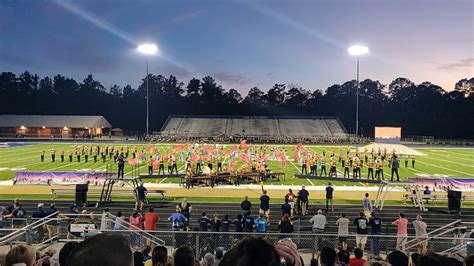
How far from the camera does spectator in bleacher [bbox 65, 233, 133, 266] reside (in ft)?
5.17

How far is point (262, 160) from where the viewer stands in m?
29.9

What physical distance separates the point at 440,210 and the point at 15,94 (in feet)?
360

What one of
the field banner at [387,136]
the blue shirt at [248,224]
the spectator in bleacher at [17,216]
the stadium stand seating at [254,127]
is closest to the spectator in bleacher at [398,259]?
the blue shirt at [248,224]

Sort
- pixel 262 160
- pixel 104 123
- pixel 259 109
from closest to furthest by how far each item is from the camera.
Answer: pixel 262 160 < pixel 104 123 < pixel 259 109

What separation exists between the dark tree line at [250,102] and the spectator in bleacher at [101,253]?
95575mm

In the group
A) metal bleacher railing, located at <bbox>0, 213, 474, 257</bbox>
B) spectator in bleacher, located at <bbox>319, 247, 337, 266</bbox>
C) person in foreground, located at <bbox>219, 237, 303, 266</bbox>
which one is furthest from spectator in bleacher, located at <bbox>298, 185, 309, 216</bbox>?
person in foreground, located at <bbox>219, 237, 303, 266</bbox>

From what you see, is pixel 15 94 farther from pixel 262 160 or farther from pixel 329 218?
pixel 329 218

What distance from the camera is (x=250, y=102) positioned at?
11388 centimetres

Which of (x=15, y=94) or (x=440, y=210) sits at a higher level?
(x=15, y=94)

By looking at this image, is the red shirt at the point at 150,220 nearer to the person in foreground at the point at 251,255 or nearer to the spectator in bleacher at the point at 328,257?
the spectator in bleacher at the point at 328,257

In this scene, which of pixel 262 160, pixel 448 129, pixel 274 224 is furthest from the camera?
pixel 448 129

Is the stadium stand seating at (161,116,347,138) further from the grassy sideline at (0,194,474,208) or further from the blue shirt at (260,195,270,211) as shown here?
the blue shirt at (260,195,270,211)

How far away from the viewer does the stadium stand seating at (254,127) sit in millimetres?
82375

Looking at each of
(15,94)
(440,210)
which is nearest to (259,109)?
(15,94)
